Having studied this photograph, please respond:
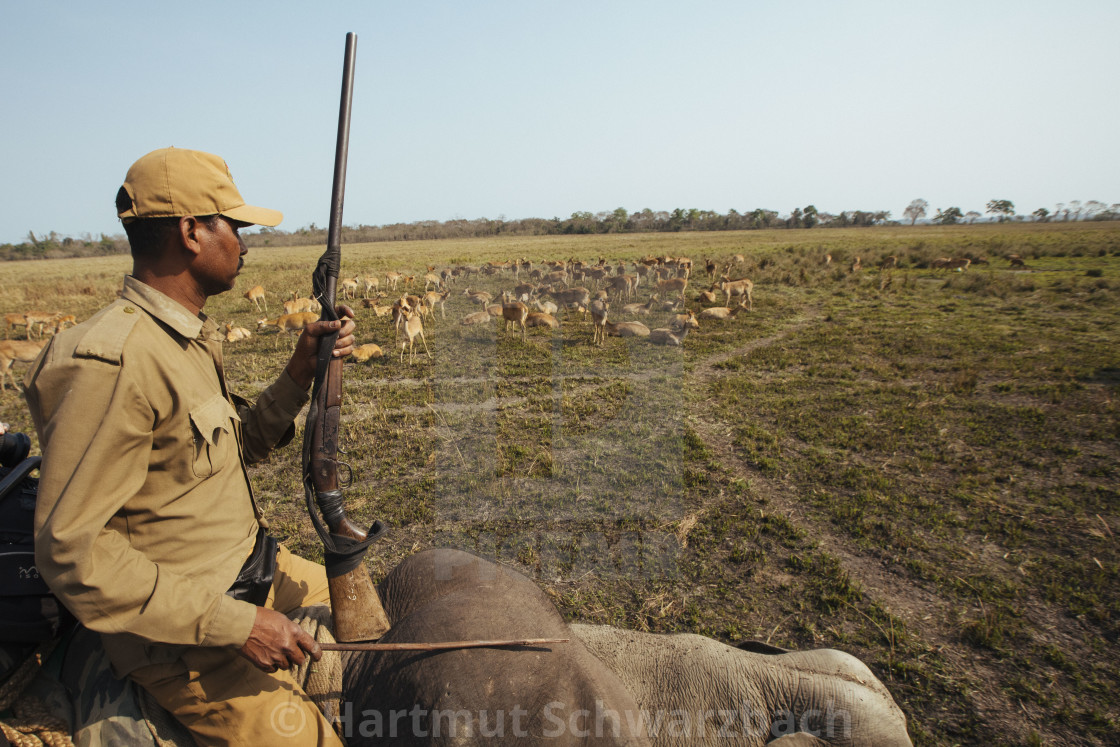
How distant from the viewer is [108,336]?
55.6 inches

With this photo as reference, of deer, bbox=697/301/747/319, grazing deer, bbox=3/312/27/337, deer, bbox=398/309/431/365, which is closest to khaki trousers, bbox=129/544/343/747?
deer, bbox=398/309/431/365

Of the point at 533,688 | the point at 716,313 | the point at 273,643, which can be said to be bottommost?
the point at 533,688

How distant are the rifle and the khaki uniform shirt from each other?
0.96 ft

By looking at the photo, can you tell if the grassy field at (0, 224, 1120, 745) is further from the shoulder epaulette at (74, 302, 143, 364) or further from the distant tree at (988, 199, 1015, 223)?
the distant tree at (988, 199, 1015, 223)

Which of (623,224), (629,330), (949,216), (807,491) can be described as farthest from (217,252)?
(949,216)

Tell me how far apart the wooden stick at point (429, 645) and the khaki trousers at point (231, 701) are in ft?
0.67

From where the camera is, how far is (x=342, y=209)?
2365mm

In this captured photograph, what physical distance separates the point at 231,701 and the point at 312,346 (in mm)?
1241

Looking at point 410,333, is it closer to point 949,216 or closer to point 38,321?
point 38,321

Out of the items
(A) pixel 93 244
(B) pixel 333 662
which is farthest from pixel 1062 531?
(A) pixel 93 244

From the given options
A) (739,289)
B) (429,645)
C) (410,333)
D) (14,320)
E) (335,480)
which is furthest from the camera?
(739,289)

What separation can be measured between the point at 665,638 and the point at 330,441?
5.40ft

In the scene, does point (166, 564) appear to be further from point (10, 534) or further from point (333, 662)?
point (333, 662)

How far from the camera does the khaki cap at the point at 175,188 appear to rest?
62.1 inches
